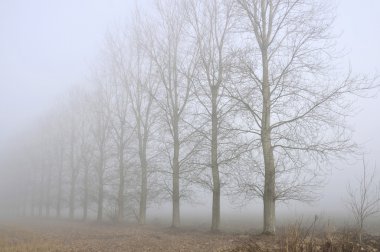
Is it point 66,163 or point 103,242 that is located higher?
point 66,163

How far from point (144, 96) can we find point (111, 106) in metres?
5.48

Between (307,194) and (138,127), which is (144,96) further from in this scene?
(307,194)

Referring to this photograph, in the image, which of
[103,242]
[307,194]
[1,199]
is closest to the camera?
[307,194]

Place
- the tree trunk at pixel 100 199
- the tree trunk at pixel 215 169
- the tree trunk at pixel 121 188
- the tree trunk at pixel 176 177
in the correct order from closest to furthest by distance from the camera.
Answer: the tree trunk at pixel 215 169
the tree trunk at pixel 176 177
the tree trunk at pixel 121 188
the tree trunk at pixel 100 199

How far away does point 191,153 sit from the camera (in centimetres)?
1878

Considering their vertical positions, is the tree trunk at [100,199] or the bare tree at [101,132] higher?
the bare tree at [101,132]

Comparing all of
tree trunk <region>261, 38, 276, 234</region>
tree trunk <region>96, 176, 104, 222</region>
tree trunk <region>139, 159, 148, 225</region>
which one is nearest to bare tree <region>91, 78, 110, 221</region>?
tree trunk <region>96, 176, 104, 222</region>

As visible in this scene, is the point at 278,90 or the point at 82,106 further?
the point at 82,106

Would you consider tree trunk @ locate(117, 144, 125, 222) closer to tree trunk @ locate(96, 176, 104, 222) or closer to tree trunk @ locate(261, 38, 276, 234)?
tree trunk @ locate(96, 176, 104, 222)

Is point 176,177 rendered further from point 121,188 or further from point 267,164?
point 121,188

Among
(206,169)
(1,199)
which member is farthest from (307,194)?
(1,199)

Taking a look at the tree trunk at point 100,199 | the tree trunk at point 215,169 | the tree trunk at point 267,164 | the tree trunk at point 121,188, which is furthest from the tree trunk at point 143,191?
the tree trunk at point 267,164

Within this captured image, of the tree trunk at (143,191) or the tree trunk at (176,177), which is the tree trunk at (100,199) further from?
the tree trunk at (176,177)

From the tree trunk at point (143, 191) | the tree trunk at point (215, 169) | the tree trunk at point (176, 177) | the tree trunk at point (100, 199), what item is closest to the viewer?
the tree trunk at point (215, 169)
